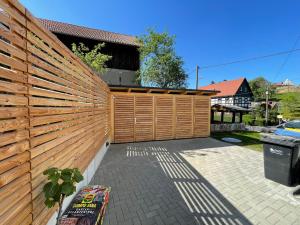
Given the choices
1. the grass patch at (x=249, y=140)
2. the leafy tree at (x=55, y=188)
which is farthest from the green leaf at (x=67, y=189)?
the grass patch at (x=249, y=140)

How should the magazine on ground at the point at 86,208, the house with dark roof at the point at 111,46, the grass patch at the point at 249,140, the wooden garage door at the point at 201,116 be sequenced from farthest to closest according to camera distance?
the house with dark roof at the point at 111,46, the wooden garage door at the point at 201,116, the grass patch at the point at 249,140, the magazine on ground at the point at 86,208

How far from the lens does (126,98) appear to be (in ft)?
25.8

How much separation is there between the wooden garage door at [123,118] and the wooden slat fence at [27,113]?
18.2ft

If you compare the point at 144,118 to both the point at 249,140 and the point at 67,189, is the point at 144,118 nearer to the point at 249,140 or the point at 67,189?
the point at 249,140

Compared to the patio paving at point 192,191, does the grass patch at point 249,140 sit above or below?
above

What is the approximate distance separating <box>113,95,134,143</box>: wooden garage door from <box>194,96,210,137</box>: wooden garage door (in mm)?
3969

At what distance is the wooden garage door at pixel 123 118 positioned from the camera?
7.79 metres

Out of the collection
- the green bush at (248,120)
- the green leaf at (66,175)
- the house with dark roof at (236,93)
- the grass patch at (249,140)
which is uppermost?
the house with dark roof at (236,93)

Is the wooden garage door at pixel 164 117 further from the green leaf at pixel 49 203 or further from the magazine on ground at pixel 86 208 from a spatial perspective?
the green leaf at pixel 49 203

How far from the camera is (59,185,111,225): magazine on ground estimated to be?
2059 mm

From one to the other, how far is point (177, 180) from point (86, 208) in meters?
2.45

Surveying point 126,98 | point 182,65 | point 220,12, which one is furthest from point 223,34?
point 126,98

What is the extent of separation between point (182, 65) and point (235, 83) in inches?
722

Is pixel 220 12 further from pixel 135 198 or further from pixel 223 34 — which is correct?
pixel 135 198
